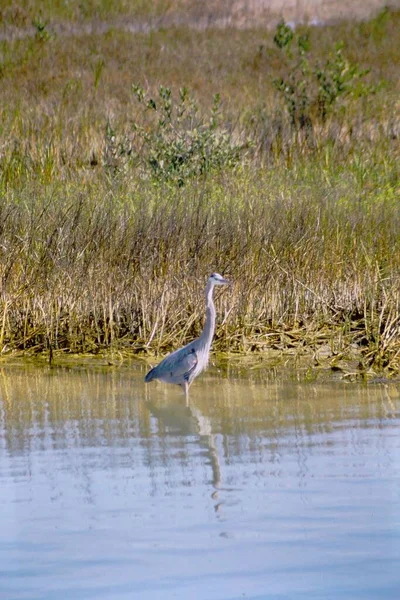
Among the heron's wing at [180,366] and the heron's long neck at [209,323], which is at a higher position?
the heron's long neck at [209,323]

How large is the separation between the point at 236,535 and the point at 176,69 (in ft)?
63.0

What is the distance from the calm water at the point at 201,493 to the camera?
12.4 feet

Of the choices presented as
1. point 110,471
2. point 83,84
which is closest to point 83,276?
point 110,471

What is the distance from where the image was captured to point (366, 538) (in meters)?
4.14

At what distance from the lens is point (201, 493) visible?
481 cm

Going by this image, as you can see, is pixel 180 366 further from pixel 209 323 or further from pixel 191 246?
pixel 191 246

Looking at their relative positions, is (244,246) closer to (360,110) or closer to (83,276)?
(83,276)

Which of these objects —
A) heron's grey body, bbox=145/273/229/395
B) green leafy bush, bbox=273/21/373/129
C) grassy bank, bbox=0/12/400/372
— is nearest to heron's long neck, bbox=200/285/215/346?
heron's grey body, bbox=145/273/229/395

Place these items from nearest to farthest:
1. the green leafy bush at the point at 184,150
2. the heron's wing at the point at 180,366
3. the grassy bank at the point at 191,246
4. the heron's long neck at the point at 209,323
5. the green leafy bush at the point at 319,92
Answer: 1. the heron's wing at the point at 180,366
2. the heron's long neck at the point at 209,323
3. the grassy bank at the point at 191,246
4. the green leafy bush at the point at 184,150
5. the green leafy bush at the point at 319,92

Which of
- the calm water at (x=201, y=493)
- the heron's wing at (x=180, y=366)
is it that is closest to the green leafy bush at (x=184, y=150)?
the heron's wing at (x=180, y=366)

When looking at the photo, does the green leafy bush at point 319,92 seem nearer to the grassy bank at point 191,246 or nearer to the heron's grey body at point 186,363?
the grassy bank at point 191,246

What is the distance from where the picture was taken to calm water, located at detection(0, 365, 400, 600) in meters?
3.77

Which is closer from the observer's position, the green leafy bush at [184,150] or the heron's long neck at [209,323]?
the heron's long neck at [209,323]

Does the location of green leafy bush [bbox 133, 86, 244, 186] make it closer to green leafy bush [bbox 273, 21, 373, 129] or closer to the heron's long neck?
green leafy bush [bbox 273, 21, 373, 129]
